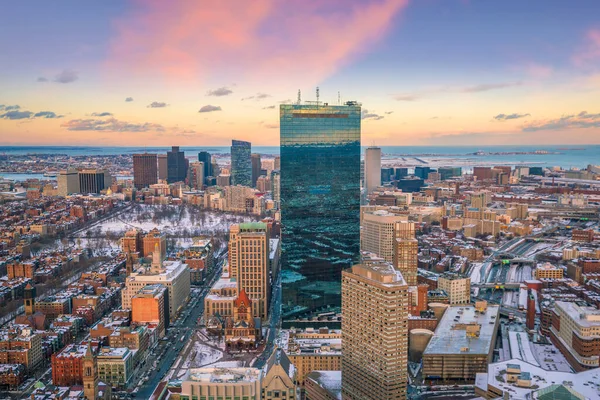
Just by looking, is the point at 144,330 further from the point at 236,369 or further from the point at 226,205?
the point at 226,205

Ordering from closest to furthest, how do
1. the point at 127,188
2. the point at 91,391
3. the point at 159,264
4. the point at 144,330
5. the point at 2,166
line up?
the point at 91,391 → the point at 144,330 → the point at 159,264 → the point at 2,166 → the point at 127,188

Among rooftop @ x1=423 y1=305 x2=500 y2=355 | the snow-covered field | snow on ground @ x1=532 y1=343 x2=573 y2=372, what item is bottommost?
snow on ground @ x1=532 y1=343 x2=573 y2=372

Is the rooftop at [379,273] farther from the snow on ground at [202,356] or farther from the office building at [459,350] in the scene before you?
the snow on ground at [202,356]

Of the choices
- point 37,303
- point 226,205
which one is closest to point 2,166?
point 226,205

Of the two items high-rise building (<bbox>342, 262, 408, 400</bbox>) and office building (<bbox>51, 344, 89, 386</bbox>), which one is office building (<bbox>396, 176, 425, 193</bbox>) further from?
high-rise building (<bbox>342, 262, 408, 400</bbox>)

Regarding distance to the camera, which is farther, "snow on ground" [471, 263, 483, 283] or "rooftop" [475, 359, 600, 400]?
"snow on ground" [471, 263, 483, 283]

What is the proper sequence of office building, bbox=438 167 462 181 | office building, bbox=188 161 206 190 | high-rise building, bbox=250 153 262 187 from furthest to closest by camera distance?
1. office building, bbox=438 167 462 181
2. high-rise building, bbox=250 153 262 187
3. office building, bbox=188 161 206 190

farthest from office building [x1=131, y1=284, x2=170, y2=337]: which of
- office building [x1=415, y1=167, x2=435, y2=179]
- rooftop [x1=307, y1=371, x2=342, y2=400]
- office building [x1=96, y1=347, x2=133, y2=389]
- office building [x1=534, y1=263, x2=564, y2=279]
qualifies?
office building [x1=415, y1=167, x2=435, y2=179]
